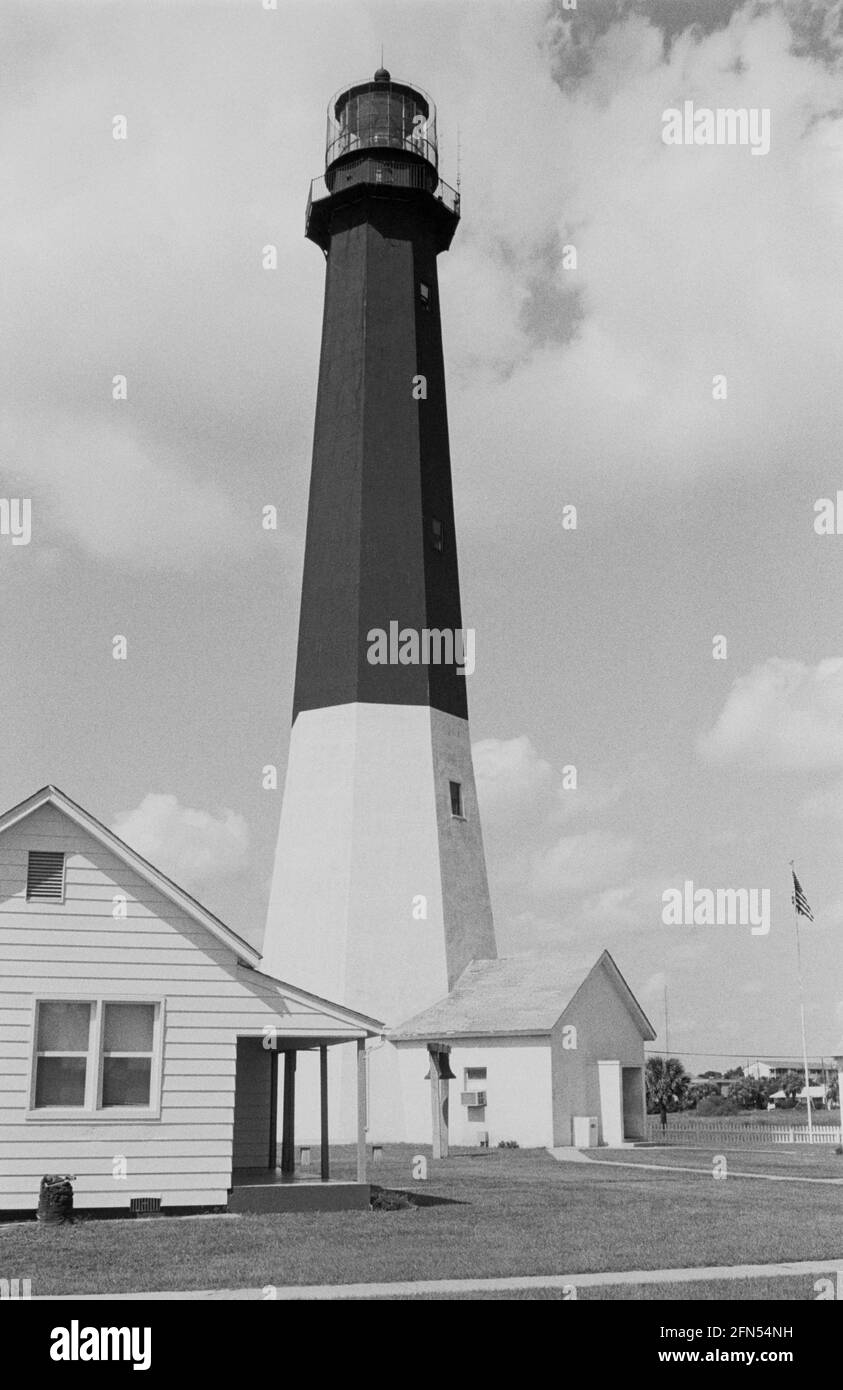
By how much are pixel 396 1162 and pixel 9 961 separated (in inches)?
551

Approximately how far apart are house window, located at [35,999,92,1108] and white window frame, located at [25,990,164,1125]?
7 cm

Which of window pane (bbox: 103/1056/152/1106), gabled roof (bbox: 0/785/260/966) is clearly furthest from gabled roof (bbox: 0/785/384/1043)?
window pane (bbox: 103/1056/152/1106)

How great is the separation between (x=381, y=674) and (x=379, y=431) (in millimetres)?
6764

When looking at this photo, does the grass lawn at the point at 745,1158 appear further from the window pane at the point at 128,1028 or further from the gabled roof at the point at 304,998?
the window pane at the point at 128,1028

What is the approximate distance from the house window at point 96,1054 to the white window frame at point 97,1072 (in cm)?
1

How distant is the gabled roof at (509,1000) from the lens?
34625 mm

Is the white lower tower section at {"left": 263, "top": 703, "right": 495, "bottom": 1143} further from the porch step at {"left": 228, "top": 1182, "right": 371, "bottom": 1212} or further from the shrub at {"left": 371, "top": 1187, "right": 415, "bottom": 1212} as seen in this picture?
the porch step at {"left": 228, "top": 1182, "right": 371, "bottom": 1212}

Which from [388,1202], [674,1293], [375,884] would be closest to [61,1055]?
[388,1202]

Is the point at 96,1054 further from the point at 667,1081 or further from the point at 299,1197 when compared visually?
the point at 667,1081

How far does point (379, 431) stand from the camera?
38781 mm

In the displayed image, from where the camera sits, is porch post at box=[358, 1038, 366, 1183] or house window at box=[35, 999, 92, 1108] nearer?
house window at box=[35, 999, 92, 1108]

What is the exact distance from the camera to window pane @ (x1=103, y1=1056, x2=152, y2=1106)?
704 inches

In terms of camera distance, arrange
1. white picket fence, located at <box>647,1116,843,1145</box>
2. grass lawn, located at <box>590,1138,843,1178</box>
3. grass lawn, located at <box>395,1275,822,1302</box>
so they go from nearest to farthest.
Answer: grass lawn, located at <box>395,1275,822,1302</box> → grass lawn, located at <box>590,1138,843,1178</box> → white picket fence, located at <box>647,1116,843,1145</box>
